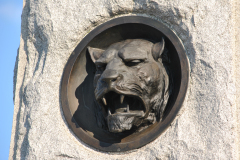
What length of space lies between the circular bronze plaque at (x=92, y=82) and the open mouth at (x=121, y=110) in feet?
0.63

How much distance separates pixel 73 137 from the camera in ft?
11.3

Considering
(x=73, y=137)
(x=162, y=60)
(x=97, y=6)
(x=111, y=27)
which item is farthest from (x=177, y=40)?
(x=73, y=137)

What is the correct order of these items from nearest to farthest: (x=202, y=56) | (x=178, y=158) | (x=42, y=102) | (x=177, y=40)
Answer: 1. (x=178, y=158)
2. (x=202, y=56)
3. (x=177, y=40)
4. (x=42, y=102)

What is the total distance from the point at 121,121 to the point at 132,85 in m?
0.36

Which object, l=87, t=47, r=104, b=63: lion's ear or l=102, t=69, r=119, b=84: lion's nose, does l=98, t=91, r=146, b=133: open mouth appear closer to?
l=102, t=69, r=119, b=84: lion's nose

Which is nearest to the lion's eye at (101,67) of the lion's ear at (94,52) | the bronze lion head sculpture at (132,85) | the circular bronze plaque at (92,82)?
the bronze lion head sculpture at (132,85)

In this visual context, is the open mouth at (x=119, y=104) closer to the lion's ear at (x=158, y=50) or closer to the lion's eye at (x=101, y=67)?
the lion's eye at (x=101, y=67)

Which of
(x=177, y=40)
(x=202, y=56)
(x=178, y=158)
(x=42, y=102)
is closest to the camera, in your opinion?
(x=178, y=158)

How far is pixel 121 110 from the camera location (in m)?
3.27

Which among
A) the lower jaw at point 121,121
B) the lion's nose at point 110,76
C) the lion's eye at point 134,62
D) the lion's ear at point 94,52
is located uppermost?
the lion's ear at point 94,52

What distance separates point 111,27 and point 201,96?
1312mm

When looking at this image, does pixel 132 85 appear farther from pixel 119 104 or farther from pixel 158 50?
pixel 158 50

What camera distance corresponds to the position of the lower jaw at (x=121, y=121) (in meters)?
3.11

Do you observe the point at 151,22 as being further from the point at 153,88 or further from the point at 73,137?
the point at 73,137
